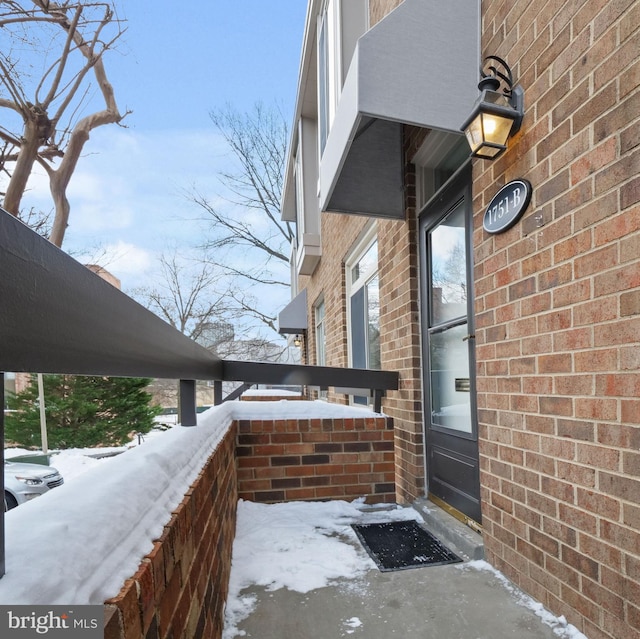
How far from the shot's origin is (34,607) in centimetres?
50

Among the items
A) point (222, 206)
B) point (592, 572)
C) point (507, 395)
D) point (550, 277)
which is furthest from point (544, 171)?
point (222, 206)

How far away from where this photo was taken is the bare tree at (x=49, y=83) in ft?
21.0

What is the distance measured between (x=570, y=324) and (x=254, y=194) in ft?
60.7

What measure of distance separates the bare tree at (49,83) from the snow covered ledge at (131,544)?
735 cm

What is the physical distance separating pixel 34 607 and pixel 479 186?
242cm

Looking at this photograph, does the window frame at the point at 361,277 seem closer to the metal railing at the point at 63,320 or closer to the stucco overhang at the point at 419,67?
the stucco overhang at the point at 419,67

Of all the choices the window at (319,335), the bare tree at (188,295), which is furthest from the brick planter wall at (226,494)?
the bare tree at (188,295)

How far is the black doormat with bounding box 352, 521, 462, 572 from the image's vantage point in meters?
2.18

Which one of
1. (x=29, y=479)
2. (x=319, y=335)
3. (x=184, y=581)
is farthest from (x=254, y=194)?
(x=184, y=581)

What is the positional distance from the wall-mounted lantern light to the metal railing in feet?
5.66

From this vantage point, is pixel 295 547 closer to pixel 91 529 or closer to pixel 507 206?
pixel 91 529

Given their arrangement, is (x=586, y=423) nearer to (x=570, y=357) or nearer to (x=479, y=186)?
(x=570, y=357)

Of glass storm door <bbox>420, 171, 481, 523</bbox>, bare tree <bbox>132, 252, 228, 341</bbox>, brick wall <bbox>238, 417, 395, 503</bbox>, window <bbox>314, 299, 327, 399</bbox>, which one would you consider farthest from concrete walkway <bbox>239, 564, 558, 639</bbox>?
bare tree <bbox>132, 252, 228, 341</bbox>

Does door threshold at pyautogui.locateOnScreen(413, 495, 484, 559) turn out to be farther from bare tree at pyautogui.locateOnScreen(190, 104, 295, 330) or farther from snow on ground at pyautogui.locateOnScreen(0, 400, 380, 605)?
bare tree at pyautogui.locateOnScreen(190, 104, 295, 330)
